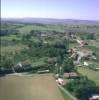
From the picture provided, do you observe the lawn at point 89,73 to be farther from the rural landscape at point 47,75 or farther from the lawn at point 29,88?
the lawn at point 29,88

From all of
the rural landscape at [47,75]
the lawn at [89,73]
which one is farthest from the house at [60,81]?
the lawn at [89,73]

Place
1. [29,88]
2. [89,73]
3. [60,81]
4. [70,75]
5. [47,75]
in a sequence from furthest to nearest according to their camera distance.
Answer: [89,73] → [47,75] → [70,75] → [60,81] → [29,88]

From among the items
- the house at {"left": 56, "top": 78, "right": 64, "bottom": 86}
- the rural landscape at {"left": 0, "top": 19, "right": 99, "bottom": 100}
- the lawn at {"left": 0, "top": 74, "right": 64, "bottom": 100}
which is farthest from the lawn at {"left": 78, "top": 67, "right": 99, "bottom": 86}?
the lawn at {"left": 0, "top": 74, "right": 64, "bottom": 100}

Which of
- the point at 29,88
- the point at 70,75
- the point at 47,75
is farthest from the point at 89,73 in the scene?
the point at 29,88

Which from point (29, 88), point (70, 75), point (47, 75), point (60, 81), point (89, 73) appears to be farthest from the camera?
point (89, 73)

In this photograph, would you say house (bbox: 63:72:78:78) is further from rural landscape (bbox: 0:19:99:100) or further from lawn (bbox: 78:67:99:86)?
lawn (bbox: 78:67:99:86)

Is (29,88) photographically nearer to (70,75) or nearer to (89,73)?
(70,75)

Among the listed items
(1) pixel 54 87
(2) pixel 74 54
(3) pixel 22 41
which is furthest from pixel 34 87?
(3) pixel 22 41

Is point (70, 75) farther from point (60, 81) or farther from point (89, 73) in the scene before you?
point (89, 73)

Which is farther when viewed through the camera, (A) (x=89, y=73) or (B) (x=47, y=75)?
(A) (x=89, y=73)
